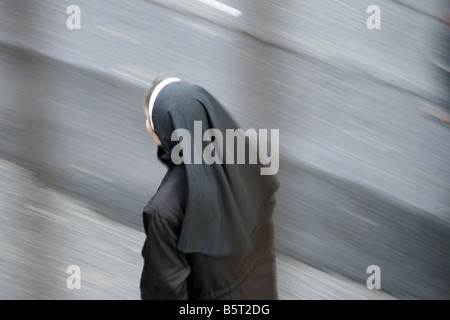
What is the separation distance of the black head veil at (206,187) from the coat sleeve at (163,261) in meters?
0.05

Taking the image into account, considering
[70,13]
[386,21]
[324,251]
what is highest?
[386,21]

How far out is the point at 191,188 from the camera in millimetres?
1820

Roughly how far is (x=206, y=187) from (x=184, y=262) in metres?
0.28

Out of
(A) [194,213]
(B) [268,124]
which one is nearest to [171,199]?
(A) [194,213]

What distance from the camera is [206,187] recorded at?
1841 millimetres

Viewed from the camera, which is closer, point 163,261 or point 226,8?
point 163,261

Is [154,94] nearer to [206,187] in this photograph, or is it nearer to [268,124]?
[206,187]

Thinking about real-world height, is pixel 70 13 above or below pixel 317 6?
below

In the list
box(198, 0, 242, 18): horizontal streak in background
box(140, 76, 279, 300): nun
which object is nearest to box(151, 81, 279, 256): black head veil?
box(140, 76, 279, 300): nun

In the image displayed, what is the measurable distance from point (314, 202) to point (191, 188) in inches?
43.4

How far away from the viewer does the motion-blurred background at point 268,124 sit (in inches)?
107

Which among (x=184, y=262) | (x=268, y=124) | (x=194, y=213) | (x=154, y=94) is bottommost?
(x=184, y=262)
